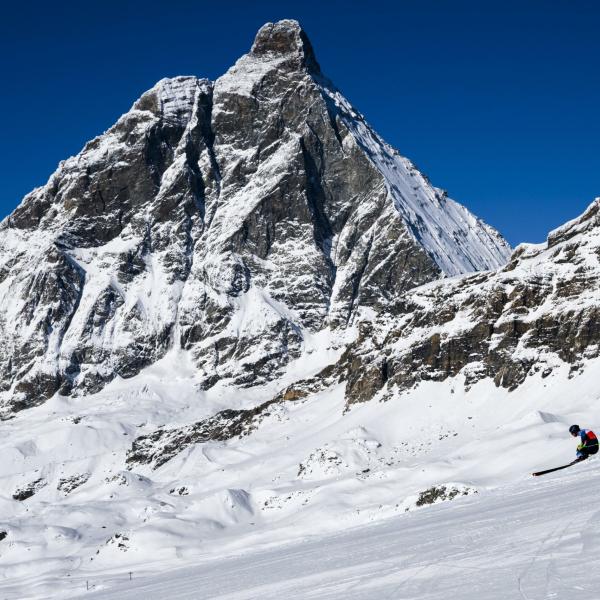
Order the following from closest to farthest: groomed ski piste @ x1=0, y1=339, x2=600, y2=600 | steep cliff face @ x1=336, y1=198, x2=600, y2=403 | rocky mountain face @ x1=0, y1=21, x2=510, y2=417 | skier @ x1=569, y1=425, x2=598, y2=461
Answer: groomed ski piste @ x1=0, y1=339, x2=600, y2=600, skier @ x1=569, y1=425, x2=598, y2=461, steep cliff face @ x1=336, y1=198, x2=600, y2=403, rocky mountain face @ x1=0, y1=21, x2=510, y2=417

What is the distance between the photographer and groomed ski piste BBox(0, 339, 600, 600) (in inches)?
580

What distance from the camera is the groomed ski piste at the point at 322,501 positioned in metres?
14.7

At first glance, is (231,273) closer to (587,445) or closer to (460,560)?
(587,445)

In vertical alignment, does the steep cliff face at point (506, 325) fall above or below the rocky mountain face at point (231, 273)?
below

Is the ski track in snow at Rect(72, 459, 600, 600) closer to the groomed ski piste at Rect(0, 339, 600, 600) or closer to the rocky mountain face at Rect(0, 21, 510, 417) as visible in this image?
the groomed ski piste at Rect(0, 339, 600, 600)

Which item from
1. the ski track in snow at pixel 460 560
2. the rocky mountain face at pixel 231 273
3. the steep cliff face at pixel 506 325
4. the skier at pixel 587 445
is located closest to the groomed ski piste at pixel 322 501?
the ski track in snow at pixel 460 560

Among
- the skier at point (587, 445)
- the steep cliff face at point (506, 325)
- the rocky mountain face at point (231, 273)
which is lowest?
the skier at point (587, 445)

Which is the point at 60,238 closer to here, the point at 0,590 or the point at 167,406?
the point at 167,406

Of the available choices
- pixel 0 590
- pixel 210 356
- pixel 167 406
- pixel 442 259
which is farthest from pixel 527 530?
pixel 442 259

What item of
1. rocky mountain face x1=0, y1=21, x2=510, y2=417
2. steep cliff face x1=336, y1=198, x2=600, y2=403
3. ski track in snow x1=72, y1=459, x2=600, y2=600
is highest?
rocky mountain face x1=0, y1=21, x2=510, y2=417

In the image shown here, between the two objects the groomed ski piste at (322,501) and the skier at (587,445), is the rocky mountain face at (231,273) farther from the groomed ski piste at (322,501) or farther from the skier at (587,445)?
the skier at (587,445)

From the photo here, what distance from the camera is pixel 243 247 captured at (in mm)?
183375

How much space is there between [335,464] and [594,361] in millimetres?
27318

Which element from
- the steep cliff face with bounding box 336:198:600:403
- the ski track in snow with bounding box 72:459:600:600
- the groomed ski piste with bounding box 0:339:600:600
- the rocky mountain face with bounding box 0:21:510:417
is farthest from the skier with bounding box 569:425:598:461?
the rocky mountain face with bounding box 0:21:510:417
